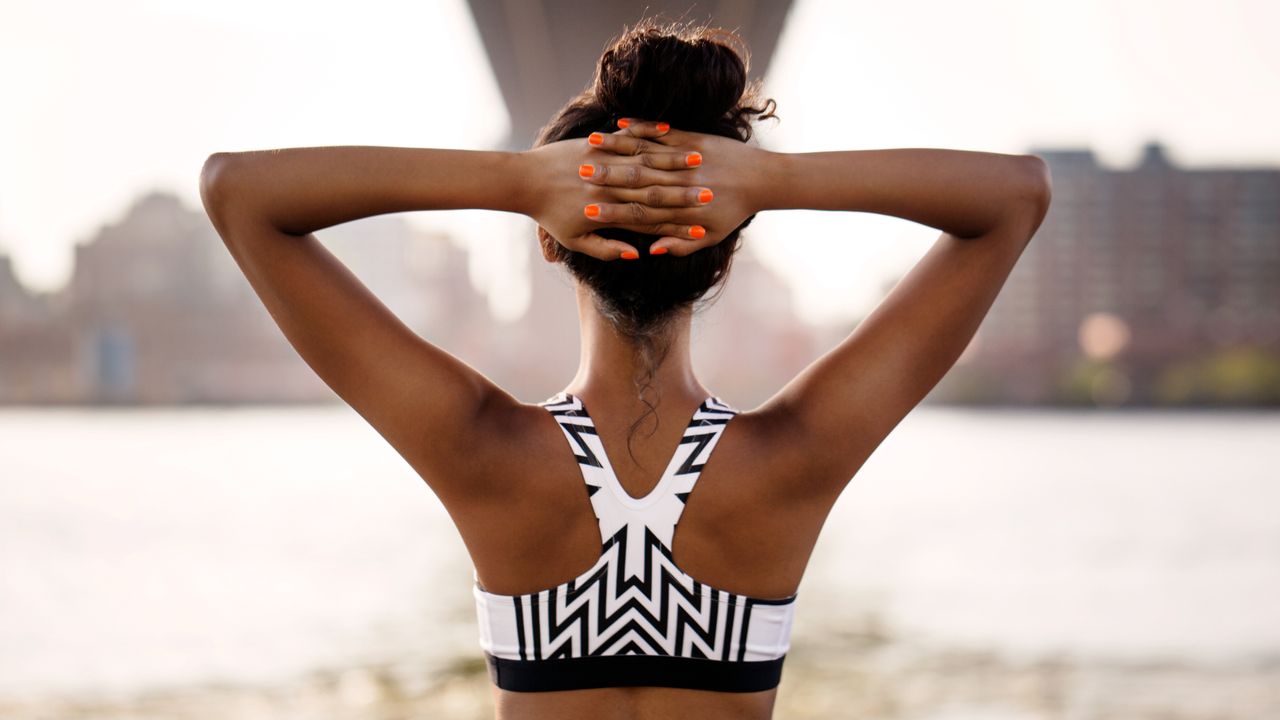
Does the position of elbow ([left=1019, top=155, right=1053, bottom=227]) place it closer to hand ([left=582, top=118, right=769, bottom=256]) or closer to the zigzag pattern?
hand ([left=582, top=118, right=769, bottom=256])

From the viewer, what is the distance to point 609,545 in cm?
128

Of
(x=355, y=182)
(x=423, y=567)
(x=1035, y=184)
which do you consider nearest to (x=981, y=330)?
(x=423, y=567)

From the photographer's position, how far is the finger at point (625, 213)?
1165mm

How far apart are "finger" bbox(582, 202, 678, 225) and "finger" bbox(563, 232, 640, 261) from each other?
0.02 meters

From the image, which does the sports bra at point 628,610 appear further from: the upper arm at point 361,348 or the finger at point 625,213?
the finger at point 625,213

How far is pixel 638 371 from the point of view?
130 centimetres

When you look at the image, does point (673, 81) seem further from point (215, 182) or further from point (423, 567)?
point (423, 567)

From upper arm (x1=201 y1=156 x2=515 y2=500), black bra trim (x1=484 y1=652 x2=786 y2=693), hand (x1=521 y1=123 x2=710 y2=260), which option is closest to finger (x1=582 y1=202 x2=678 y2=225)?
hand (x1=521 y1=123 x2=710 y2=260)

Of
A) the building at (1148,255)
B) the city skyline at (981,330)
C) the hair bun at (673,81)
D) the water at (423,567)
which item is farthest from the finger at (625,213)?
the building at (1148,255)

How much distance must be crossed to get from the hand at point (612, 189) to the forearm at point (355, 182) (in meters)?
0.04

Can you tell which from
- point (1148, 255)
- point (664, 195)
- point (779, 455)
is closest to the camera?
point (664, 195)

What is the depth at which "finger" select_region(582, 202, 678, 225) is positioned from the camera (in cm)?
117

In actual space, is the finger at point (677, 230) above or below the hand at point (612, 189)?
below

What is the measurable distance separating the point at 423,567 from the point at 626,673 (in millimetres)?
11175
